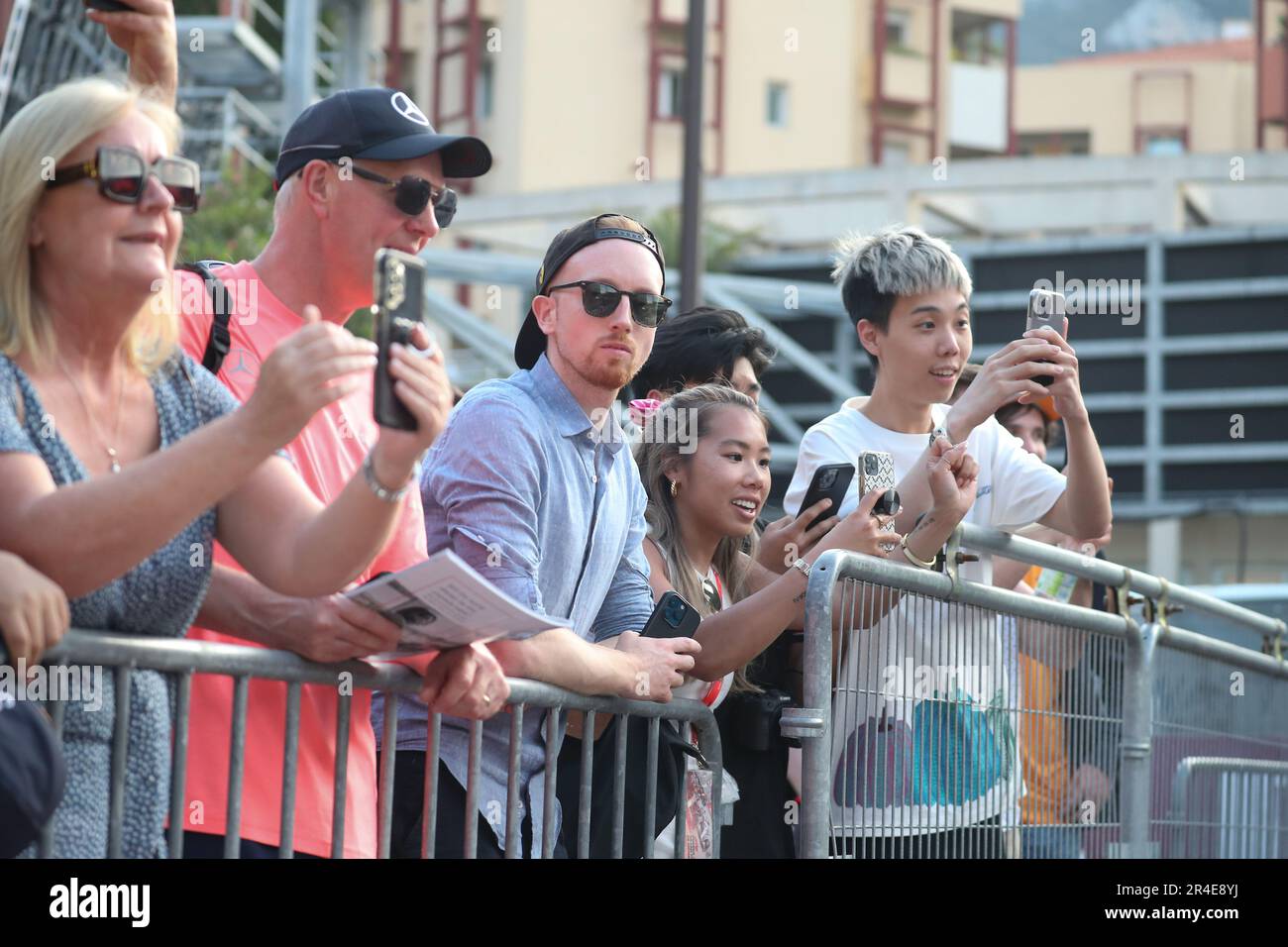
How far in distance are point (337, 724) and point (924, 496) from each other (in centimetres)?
194

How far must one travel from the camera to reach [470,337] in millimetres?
27328

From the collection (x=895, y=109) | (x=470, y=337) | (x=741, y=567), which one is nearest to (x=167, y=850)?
(x=741, y=567)

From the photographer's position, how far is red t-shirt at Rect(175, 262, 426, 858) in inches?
127

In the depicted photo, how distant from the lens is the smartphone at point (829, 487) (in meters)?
4.80

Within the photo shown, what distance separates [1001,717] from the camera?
16.0 ft

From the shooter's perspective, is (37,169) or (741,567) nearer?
(37,169)

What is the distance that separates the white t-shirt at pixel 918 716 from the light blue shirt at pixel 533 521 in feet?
1.80

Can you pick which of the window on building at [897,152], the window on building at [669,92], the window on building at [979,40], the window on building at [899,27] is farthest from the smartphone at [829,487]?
the window on building at [979,40]

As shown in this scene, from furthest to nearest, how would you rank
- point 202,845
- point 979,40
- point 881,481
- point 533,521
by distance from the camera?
point 979,40, point 881,481, point 533,521, point 202,845

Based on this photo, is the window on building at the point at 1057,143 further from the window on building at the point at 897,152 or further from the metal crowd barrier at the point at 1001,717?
the metal crowd barrier at the point at 1001,717

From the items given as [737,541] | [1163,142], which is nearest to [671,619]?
[737,541]

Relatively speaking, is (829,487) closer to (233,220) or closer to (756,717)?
(756,717)

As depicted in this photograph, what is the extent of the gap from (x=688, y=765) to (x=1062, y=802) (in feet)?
4.38
